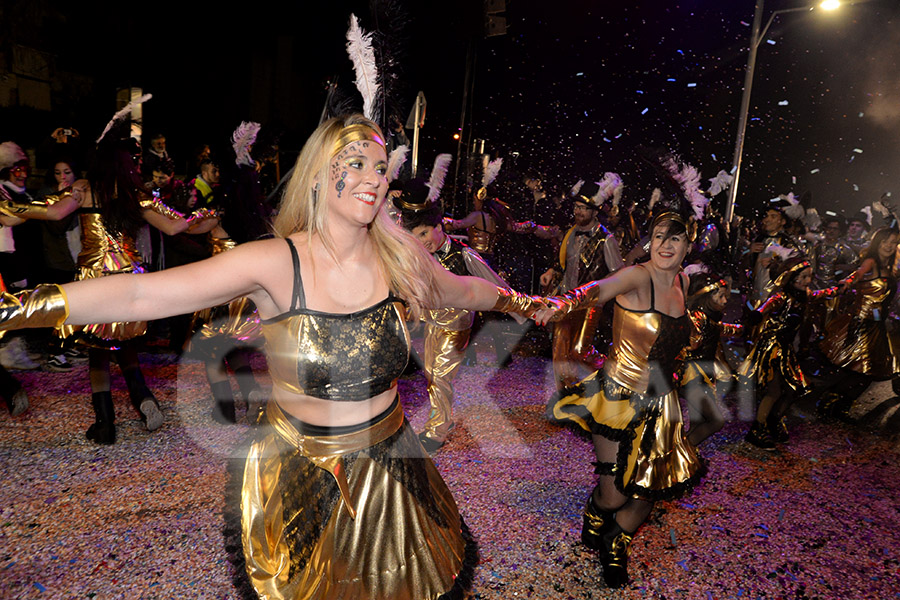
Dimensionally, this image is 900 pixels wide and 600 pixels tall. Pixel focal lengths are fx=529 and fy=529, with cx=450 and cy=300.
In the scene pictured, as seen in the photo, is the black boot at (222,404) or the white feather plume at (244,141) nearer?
the black boot at (222,404)

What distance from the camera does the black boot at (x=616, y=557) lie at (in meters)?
2.96

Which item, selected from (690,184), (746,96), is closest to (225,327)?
(690,184)

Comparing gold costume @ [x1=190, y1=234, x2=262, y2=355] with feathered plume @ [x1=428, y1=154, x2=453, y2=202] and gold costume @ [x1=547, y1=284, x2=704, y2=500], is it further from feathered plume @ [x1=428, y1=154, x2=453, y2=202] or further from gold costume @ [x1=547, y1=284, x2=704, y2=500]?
gold costume @ [x1=547, y1=284, x2=704, y2=500]

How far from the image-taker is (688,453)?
3.00 meters

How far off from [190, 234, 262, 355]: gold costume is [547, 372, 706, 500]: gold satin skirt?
297cm

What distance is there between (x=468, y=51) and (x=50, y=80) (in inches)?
312

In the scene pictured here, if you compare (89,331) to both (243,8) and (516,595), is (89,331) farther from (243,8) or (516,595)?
(243,8)

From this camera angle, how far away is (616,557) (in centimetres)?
298

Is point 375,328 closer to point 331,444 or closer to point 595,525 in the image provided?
point 331,444

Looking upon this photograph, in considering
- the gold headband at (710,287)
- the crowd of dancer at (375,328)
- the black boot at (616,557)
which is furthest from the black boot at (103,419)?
the gold headband at (710,287)

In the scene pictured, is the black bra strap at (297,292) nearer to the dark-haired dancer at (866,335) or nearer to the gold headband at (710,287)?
the gold headband at (710,287)

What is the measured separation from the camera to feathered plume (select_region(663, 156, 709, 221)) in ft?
11.1

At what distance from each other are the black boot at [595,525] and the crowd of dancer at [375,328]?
0.6 inches

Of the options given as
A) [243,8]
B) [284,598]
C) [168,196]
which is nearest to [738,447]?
[284,598]
